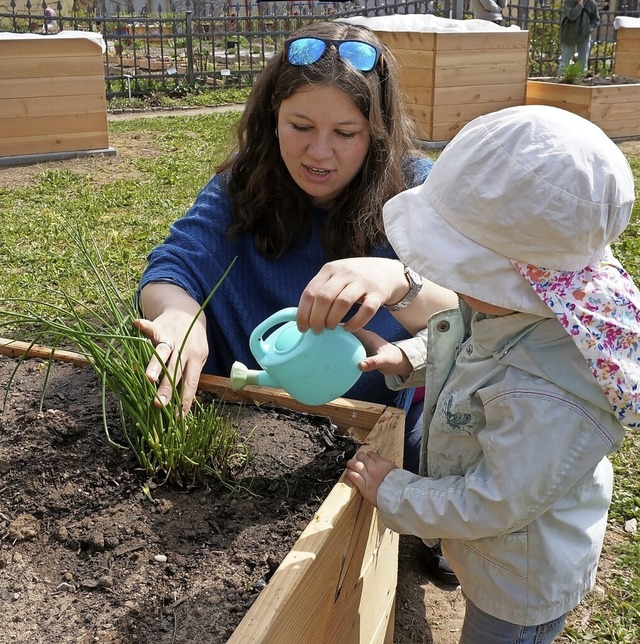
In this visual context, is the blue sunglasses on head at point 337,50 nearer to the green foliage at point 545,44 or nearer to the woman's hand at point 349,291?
the woman's hand at point 349,291

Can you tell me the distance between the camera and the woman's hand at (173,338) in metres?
1.59

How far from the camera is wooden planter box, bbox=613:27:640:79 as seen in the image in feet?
32.8

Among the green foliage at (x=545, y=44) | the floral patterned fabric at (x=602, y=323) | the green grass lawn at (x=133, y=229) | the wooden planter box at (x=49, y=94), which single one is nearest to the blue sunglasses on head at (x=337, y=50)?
the green grass lawn at (x=133, y=229)

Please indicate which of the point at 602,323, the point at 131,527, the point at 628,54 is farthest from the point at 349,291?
the point at 628,54

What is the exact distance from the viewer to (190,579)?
1340 millimetres

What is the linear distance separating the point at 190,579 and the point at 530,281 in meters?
0.73

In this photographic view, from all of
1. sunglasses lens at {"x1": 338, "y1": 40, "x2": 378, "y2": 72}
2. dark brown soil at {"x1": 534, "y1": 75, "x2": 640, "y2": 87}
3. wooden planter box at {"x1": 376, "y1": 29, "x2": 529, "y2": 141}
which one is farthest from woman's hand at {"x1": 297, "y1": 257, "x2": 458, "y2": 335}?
dark brown soil at {"x1": 534, "y1": 75, "x2": 640, "y2": 87}

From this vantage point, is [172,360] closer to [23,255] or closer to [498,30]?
[23,255]

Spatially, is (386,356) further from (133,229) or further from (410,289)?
(133,229)

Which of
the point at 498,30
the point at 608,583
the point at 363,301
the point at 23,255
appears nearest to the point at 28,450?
the point at 363,301

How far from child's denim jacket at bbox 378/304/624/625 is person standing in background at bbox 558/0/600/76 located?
9.97 meters

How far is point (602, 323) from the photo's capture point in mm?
1208

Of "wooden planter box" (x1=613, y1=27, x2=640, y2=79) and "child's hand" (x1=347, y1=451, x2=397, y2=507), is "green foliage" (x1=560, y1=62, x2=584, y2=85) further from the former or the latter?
"child's hand" (x1=347, y1=451, x2=397, y2=507)

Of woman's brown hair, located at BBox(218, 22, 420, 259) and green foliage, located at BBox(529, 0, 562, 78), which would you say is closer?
woman's brown hair, located at BBox(218, 22, 420, 259)
